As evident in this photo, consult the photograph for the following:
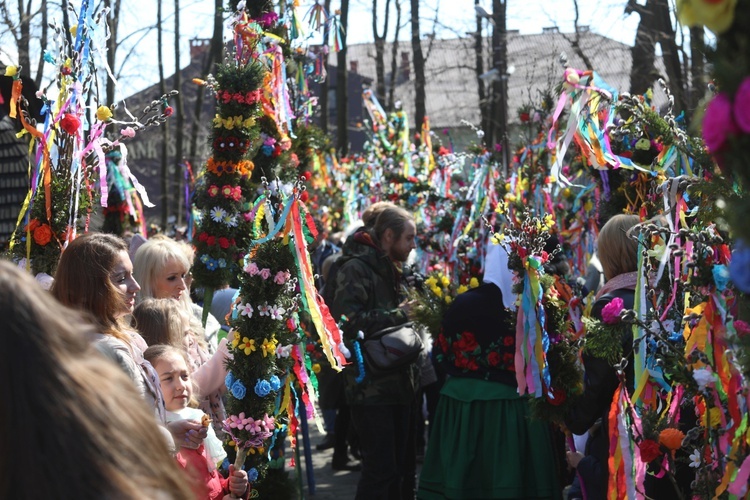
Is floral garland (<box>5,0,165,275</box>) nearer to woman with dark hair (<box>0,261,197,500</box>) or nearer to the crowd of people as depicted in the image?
the crowd of people

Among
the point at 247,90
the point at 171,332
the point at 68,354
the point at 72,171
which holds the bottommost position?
the point at 171,332

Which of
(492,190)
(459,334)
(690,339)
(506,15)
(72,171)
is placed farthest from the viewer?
(506,15)

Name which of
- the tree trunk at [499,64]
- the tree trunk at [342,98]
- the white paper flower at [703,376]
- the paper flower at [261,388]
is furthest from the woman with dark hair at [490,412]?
the tree trunk at [342,98]

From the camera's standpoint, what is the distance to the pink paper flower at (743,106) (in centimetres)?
129

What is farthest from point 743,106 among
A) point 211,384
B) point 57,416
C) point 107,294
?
point 211,384

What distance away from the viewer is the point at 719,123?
1348 mm

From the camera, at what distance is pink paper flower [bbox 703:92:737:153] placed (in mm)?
1339

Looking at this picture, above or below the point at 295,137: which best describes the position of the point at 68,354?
below

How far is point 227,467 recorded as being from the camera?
414 cm

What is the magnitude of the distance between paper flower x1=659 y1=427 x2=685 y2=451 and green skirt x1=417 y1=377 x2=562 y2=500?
2137 mm

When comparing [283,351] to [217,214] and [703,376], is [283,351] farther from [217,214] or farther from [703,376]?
[217,214]

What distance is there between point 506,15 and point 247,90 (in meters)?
11.7

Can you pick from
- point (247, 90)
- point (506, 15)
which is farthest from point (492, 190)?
point (506, 15)

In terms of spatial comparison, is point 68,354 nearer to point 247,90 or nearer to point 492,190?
point 247,90
